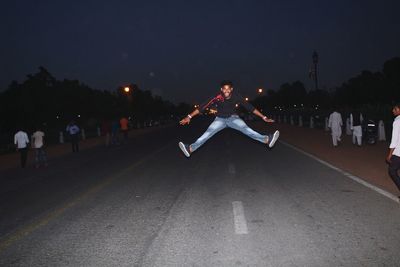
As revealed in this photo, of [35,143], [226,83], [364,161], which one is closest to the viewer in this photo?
[226,83]

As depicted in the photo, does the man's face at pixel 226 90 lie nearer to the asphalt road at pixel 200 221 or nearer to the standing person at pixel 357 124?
the asphalt road at pixel 200 221

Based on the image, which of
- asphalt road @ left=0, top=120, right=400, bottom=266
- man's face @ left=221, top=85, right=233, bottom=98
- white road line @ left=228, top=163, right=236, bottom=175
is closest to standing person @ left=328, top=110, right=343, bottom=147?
white road line @ left=228, top=163, right=236, bottom=175

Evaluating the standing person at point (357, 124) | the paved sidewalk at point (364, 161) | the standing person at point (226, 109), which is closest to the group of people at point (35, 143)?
the standing person at point (226, 109)

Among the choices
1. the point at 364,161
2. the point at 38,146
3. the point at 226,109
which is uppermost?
the point at 226,109

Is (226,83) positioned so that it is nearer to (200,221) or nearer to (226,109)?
(226,109)

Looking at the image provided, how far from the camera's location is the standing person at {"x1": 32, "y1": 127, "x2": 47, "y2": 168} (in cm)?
1578

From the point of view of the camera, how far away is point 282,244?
5.32 m

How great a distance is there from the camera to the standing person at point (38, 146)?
51.8 ft

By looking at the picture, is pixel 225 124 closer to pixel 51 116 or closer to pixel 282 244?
pixel 282 244

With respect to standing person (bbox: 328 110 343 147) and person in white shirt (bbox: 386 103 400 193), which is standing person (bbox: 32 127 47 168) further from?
person in white shirt (bbox: 386 103 400 193)

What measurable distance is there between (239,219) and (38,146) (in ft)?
38.1

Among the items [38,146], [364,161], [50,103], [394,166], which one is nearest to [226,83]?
[394,166]

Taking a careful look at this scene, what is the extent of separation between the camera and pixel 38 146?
621 inches

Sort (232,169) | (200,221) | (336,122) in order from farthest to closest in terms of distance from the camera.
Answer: (336,122)
(232,169)
(200,221)
